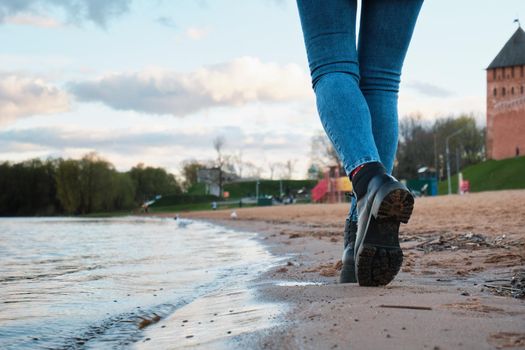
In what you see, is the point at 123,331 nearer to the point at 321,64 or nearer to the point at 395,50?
the point at 321,64

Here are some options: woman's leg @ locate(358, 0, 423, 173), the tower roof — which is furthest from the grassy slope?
woman's leg @ locate(358, 0, 423, 173)

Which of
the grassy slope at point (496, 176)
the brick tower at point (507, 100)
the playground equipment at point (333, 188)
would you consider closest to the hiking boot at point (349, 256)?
the grassy slope at point (496, 176)

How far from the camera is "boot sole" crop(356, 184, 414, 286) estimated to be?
1.80 meters

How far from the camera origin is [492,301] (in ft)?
5.22

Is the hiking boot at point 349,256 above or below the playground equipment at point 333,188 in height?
below

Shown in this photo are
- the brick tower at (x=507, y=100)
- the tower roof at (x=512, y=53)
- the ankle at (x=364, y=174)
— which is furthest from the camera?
the tower roof at (x=512, y=53)

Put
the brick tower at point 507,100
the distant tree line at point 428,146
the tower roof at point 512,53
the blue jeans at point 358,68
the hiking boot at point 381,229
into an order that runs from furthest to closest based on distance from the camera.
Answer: the distant tree line at point 428,146, the tower roof at point 512,53, the brick tower at point 507,100, the blue jeans at point 358,68, the hiking boot at point 381,229

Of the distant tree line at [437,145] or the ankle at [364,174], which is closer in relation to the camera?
the ankle at [364,174]

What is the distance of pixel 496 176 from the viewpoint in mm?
48906

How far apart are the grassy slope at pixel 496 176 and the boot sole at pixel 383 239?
45206 millimetres

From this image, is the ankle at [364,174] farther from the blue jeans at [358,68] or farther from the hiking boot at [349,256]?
the hiking boot at [349,256]

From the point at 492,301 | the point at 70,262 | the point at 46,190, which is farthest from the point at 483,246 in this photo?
the point at 46,190

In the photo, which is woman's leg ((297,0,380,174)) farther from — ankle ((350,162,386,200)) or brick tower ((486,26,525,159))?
brick tower ((486,26,525,159))

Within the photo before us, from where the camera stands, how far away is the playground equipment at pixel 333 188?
54031 millimetres
